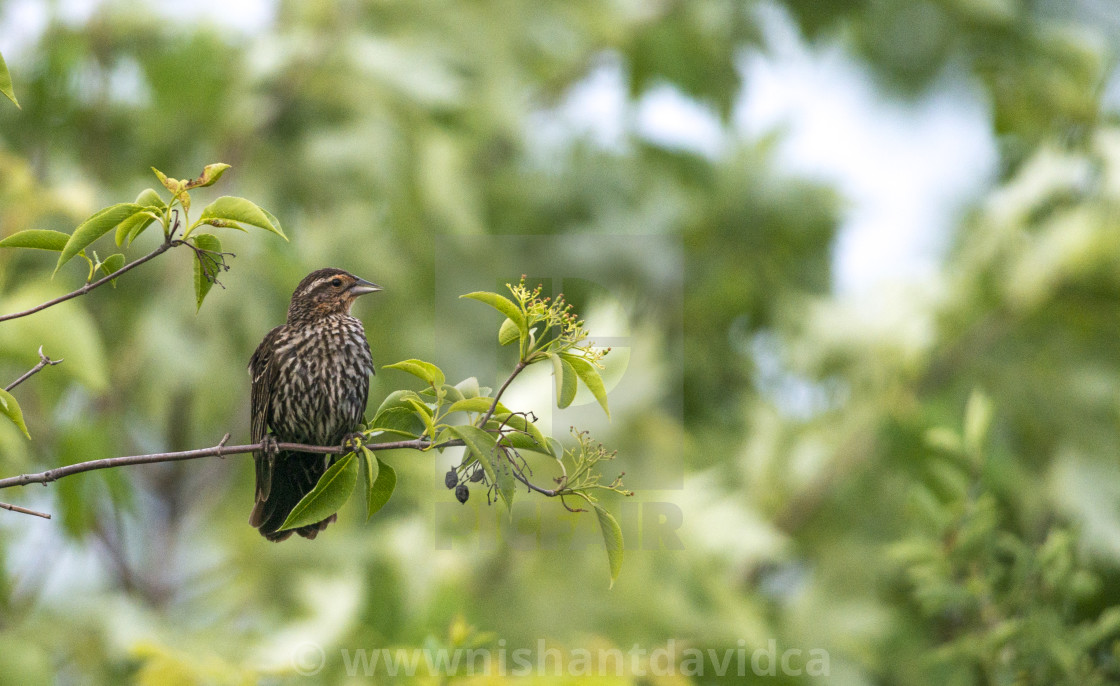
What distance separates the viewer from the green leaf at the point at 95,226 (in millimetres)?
833

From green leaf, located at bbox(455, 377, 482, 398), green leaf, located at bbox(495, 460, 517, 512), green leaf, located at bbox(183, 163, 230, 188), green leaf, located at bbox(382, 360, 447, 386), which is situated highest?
green leaf, located at bbox(183, 163, 230, 188)

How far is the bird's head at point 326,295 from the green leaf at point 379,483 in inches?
16.7

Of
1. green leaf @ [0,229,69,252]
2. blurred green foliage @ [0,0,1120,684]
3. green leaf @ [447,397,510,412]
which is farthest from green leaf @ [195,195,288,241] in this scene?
blurred green foliage @ [0,0,1120,684]

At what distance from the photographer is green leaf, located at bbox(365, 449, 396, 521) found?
89 cm

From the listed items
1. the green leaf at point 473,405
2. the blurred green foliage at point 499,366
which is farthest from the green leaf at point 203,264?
the blurred green foliage at point 499,366

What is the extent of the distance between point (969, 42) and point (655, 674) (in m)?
5.29

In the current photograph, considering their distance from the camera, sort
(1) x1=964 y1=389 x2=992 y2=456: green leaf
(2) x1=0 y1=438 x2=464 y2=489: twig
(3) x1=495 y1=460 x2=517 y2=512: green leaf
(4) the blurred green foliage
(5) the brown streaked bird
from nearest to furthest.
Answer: (2) x1=0 y1=438 x2=464 y2=489: twig
(3) x1=495 y1=460 x2=517 y2=512: green leaf
(5) the brown streaked bird
(1) x1=964 y1=389 x2=992 y2=456: green leaf
(4) the blurred green foliage

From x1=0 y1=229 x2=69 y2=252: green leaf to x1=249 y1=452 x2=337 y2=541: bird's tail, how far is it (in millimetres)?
329

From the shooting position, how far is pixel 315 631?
3.01 m

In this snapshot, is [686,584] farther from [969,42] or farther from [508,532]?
[969,42]

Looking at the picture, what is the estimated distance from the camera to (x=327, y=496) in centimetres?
88

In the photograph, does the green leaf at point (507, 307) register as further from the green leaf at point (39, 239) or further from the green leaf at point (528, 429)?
the green leaf at point (39, 239)

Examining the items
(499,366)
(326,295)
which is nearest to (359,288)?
(326,295)

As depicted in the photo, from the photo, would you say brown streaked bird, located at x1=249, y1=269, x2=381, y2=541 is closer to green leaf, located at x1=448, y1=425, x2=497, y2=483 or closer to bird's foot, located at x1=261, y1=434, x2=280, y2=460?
bird's foot, located at x1=261, y1=434, x2=280, y2=460
